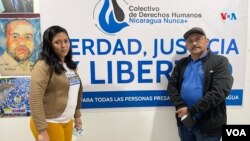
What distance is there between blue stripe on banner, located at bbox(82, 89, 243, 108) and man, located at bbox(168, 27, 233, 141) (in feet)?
0.98

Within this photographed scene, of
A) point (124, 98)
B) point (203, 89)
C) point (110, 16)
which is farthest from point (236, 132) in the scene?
point (110, 16)

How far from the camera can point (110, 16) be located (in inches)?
83.6

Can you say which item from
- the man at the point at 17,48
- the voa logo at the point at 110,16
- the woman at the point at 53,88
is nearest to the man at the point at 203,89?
the voa logo at the point at 110,16

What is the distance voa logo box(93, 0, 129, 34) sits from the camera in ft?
6.89

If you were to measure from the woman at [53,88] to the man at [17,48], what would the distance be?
544 mm

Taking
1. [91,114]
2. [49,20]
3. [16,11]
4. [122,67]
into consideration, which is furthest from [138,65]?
[16,11]

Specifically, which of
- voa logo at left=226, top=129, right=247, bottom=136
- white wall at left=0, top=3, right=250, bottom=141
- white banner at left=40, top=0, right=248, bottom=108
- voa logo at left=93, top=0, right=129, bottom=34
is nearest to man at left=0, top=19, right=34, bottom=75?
white banner at left=40, top=0, right=248, bottom=108

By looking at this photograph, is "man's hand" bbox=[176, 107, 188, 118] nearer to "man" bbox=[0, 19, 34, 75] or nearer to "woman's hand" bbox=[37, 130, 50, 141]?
"woman's hand" bbox=[37, 130, 50, 141]

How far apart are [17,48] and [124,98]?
94 centimetres

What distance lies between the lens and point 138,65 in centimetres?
217

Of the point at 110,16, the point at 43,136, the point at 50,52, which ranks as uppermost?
the point at 110,16

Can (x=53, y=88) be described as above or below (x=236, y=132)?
above

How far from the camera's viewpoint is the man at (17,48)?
2.05 m

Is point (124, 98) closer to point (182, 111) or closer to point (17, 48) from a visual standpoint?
point (182, 111)
